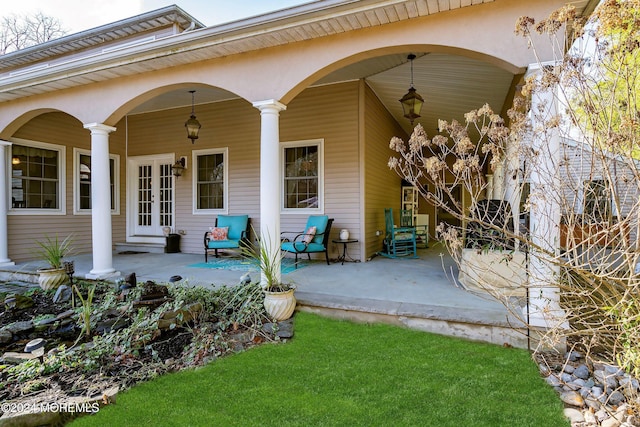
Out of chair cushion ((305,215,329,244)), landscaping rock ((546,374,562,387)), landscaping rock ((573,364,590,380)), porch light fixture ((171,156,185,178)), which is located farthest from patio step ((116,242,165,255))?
landscaping rock ((573,364,590,380))

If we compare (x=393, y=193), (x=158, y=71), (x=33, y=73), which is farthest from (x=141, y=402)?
(x=393, y=193)

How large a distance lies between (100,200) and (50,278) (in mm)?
1245

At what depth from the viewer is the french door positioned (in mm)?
7988

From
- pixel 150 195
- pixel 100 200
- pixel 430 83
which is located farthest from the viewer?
pixel 150 195

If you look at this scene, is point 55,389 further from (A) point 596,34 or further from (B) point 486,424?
(A) point 596,34

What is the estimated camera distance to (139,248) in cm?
795

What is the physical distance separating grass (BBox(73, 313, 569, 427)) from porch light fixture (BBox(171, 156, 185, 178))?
18.5 ft

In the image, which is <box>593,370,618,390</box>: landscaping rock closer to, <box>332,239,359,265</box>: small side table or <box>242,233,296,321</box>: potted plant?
<box>242,233,296,321</box>: potted plant

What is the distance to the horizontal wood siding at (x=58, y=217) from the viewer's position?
6.58 m

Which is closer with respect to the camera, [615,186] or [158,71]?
[615,186]

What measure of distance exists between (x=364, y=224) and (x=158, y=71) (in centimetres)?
388

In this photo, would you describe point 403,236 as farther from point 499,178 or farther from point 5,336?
point 5,336

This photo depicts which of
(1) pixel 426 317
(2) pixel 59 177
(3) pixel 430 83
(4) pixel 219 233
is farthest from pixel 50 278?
(3) pixel 430 83

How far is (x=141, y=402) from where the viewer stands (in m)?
2.28
